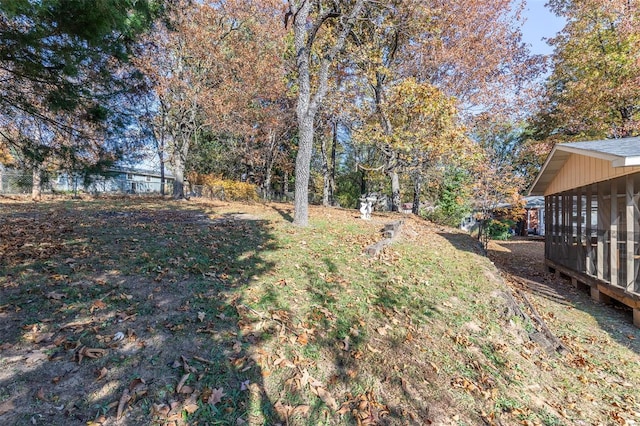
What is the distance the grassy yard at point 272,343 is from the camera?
228 centimetres

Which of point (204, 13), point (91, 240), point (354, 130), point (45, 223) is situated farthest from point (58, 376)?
point (204, 13)

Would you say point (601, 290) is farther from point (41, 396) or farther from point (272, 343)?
point (41, 396)

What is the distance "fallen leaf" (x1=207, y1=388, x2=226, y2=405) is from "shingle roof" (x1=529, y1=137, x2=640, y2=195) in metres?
6.18

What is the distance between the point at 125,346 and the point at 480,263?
655 cm

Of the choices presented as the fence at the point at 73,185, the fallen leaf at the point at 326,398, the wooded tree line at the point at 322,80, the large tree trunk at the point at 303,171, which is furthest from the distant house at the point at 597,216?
the fence at the point at 73,185

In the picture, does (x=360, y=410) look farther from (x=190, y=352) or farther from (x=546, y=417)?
(x=546, y=417)

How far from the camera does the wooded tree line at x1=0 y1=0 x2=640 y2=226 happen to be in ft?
14.0

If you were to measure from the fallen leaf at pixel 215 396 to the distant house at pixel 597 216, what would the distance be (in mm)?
6186

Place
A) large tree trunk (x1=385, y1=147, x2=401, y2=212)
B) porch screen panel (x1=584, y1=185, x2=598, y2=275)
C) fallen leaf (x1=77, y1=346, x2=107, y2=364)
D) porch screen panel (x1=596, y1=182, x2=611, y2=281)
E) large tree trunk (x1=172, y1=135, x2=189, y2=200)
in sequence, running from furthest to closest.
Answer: large tree trunk (x1=172, y1=135, x2=189, y2=200) → large tree trunk (x1=385, y1=147, x2=401, y2=212) → porch screen panel (x1=584, y1=185, x2=598, y2=275) → porch screen panel (x1=596, y1=182, x2=611, y2=281) → fallen leaf (x1=77, y1=346, x2=107, y2=364)

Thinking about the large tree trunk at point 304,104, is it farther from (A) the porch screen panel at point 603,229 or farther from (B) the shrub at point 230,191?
(B) the shrub at point 230,191

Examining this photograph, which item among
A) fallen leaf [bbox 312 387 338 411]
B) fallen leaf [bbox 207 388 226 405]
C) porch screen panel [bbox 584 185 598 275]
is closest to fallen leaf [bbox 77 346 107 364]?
fallen leaf [bbox 207 388 226 405]

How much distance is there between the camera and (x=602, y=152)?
5.26 meters

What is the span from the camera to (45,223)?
6414 mm

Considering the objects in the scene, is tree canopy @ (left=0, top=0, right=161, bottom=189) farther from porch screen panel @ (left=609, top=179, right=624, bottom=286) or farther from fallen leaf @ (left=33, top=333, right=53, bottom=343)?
porch screen panel @ (left=609, top=179, right=624, bottom=286)
